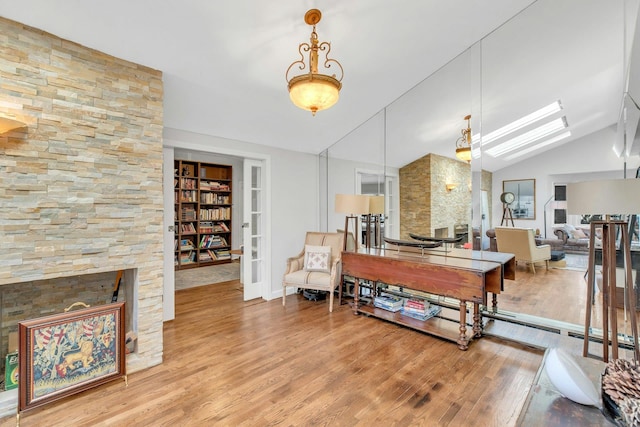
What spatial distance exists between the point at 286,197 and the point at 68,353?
9.21 ft

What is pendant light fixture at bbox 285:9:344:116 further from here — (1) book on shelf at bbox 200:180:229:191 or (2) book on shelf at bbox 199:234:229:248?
(2) book on shelf at bbox 199:234:229:248

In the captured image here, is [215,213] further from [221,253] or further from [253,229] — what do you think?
[253,229]

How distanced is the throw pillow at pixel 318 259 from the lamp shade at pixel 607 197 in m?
2.58

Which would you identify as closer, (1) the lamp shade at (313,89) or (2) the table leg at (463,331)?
(1) the lamp shade at (313,89)

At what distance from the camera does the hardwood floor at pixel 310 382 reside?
174 cm

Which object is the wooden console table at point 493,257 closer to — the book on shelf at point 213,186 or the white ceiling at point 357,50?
the white ceiling at point 357,50

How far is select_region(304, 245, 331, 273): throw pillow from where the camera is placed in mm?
3777

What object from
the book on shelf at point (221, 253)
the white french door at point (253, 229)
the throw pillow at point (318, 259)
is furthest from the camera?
the book on shelf at point (221, 253)

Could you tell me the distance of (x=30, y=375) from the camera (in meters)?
1.75

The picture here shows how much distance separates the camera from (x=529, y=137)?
2.83 meters

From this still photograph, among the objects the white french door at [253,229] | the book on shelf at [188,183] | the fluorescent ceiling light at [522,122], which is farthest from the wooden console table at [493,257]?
the book on shelf at [188,183]

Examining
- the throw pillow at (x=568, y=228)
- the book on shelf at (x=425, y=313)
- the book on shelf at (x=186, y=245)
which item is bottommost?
the book on shelf at (x=425, y=313)

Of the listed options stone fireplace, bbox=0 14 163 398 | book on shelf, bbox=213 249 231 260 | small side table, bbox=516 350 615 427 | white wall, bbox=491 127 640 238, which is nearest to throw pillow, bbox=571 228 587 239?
white wall, bbox=491 127 640 238

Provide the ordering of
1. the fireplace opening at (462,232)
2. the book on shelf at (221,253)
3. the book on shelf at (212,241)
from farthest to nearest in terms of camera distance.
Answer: the book on shelf at (221,253) → the book on shelf at (212,241) → the fireplace opening at (462,232)
